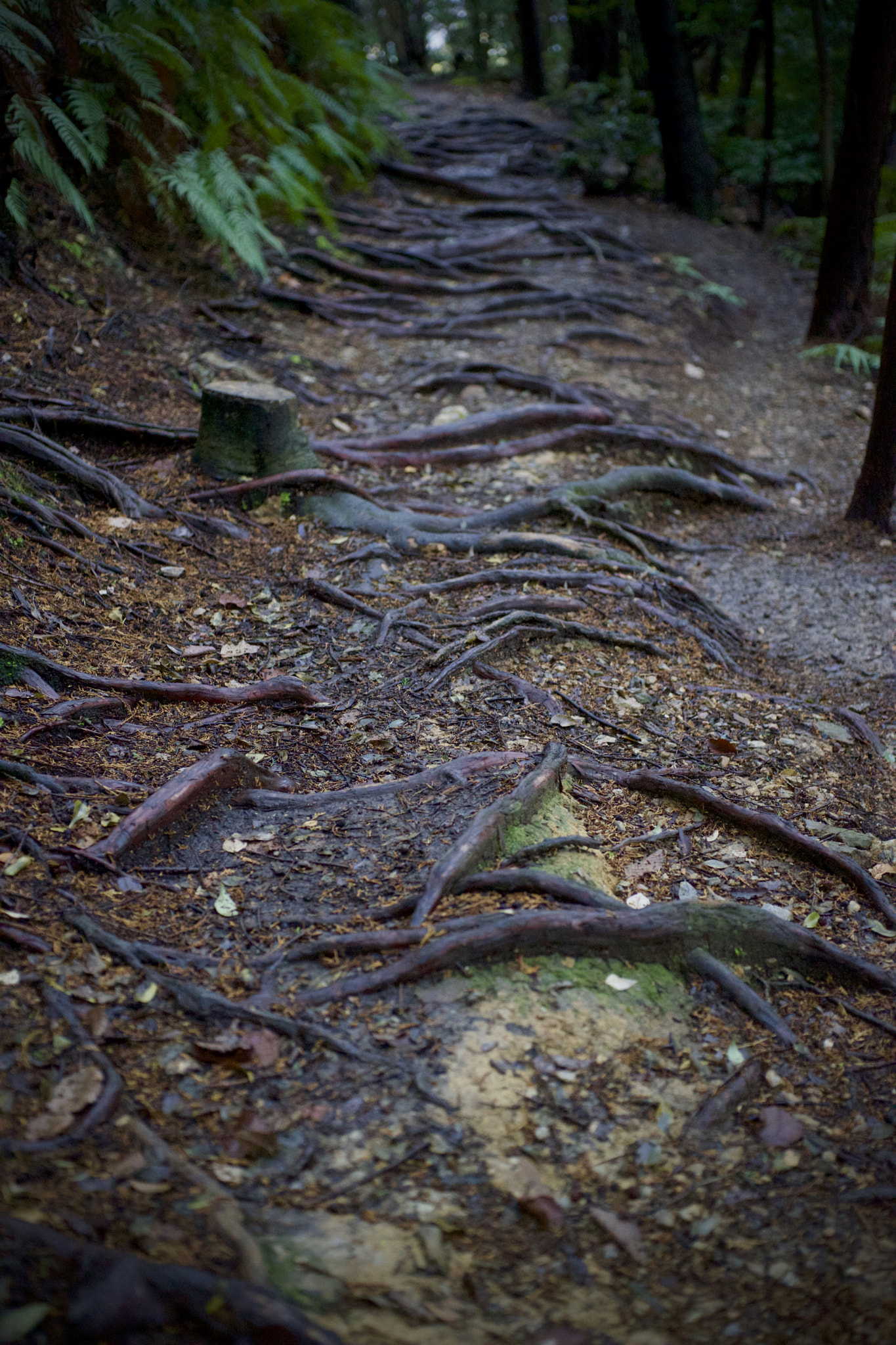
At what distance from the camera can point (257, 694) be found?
12.8 feet

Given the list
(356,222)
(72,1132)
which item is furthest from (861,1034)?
(356,222)

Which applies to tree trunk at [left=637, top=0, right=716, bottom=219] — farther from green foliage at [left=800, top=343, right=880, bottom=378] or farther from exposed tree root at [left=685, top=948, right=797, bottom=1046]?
exposed tree root at [left=685, top=948, right=797, bottom=1046]

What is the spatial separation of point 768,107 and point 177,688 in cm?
1435

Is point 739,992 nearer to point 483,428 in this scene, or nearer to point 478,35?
point 483,428

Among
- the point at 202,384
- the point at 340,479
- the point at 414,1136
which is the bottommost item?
the point at 414,1136

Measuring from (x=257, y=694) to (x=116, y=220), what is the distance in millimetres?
5635

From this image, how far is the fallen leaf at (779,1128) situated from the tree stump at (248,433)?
4612 mm

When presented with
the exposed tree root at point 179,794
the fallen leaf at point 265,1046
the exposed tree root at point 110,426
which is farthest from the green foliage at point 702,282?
the fallen leaf at point 265,1046

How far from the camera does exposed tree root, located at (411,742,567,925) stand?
2.84 metres

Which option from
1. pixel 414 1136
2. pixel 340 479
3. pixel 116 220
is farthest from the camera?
pixel 116 220

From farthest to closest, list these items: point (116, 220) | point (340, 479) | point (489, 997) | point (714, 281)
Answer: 1. point (714, 281)
2. point (116, 220)
3. point (340, 479)
4. point (489, 997)

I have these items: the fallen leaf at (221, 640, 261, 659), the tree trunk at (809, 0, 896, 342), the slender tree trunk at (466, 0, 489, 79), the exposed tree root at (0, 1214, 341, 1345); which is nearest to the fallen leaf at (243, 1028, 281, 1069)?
the exposed tree root at (0, 1214, 341, 1345)

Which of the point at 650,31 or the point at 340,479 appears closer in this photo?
the point at 340,479

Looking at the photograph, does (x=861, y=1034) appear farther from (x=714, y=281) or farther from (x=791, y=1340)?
(x=714, y=281)
